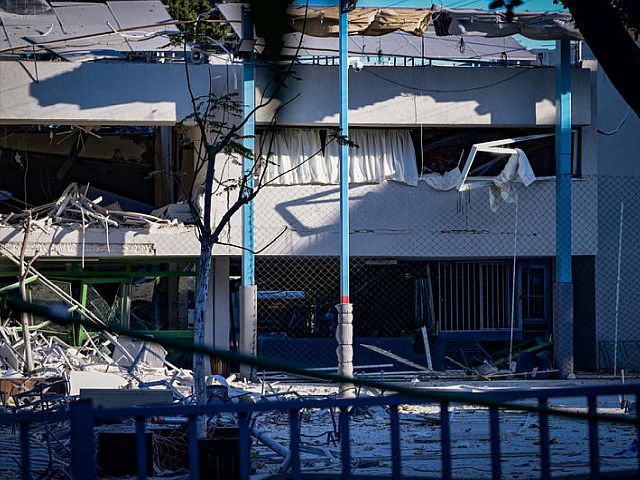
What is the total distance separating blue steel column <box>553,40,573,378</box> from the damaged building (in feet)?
1.98

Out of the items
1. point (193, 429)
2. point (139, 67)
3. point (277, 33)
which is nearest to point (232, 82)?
point (139, 67)

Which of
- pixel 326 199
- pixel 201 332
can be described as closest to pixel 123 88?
pixel 326 199

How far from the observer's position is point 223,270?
19203 mm

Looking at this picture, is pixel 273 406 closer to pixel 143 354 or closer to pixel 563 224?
pixel 143 354

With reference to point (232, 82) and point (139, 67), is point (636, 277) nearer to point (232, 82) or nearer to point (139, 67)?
point (232, 82)

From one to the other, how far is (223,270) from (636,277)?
8635 mm

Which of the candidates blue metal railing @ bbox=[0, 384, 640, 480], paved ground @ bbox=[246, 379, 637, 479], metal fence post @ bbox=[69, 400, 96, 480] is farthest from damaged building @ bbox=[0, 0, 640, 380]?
metal fence post @ bbox=[69, 400, 96, 480]

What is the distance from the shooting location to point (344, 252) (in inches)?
616

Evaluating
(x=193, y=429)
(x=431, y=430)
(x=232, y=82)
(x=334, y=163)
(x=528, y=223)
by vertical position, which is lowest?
(x=431, y=430)

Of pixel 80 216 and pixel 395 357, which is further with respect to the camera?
pixel 80 216

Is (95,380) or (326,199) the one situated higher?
(326,199)

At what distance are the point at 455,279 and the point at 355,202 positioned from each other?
282 centimetres

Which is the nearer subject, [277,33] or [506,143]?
[277,33]

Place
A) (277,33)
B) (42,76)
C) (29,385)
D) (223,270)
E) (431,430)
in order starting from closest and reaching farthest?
1. (277,33)
2. (431,430)
3. (29,385)
4. (42,76)
5. (223,270)
